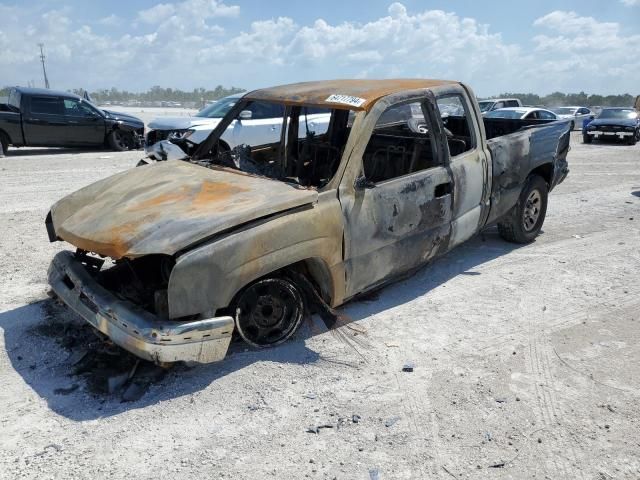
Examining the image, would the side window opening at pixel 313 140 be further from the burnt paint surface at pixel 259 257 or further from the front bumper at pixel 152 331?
the front bumper at pixel 152 331

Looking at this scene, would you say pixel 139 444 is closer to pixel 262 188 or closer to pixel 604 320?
pixel 262 188

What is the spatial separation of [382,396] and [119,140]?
43.0 feet

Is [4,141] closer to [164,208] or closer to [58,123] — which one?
[58,123]

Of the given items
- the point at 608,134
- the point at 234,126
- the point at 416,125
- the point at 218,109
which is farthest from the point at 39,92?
the point at 608,134

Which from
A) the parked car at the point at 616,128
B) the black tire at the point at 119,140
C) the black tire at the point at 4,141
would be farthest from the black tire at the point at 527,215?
the parked car at the point at 616,128

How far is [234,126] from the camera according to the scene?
6.16 meters

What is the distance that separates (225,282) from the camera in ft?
10.8

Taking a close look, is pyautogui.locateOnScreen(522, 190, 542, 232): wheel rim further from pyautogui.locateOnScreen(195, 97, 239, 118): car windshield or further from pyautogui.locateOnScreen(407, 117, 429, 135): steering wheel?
pyautogui.locateOnScreen(195, 97, 239, 118): car windshield

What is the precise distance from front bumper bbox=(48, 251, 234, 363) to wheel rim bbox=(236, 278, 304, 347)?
35 cm

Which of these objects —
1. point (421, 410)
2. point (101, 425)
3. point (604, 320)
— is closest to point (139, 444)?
point (101, 425)

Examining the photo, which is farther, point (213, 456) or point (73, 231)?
point (73, 231)

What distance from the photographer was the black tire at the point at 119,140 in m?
14.5

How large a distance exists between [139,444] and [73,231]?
4.93 feet

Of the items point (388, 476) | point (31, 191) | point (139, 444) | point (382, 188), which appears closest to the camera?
point (388, 476)
